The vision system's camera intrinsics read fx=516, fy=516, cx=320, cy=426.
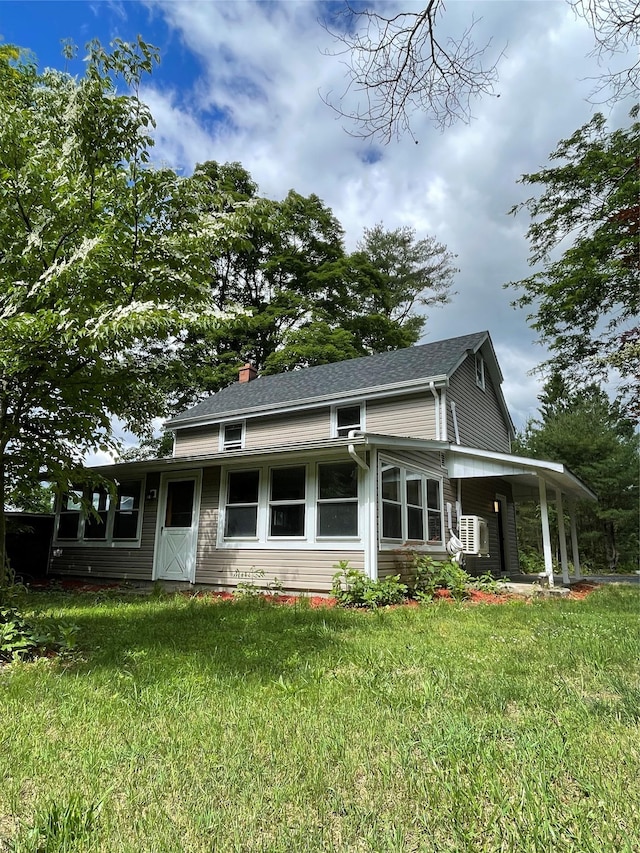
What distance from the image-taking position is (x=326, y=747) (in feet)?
9.17

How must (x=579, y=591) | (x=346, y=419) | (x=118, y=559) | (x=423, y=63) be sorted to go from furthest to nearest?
1. (x=346, y=419)
2. (x=118, y=559)
3. (x=579, y=591)
4. (x=423, y=63)

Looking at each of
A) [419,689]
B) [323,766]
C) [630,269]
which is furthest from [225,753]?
[630,269]

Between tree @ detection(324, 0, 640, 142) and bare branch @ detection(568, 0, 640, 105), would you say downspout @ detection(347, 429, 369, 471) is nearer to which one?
tree @ detection(324, 0, 640, 142)

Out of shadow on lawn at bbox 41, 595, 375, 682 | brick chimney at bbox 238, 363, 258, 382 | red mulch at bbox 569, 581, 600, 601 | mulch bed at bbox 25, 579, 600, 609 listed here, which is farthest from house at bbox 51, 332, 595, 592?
brick chimney at bbox 238, 363, 258, 382

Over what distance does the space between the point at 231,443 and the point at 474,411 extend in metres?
7.16

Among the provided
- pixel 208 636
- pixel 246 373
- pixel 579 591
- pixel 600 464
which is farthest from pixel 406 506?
pixel 600 464

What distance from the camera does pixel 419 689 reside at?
12.4 ft

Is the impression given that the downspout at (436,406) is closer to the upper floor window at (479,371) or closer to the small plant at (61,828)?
the upper floor window at (479,371)

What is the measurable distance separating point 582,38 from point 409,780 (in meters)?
4.36

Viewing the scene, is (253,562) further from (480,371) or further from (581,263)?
(581,263)

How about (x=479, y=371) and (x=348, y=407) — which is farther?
(x=479, y=371)

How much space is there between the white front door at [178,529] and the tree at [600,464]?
51.6 feet

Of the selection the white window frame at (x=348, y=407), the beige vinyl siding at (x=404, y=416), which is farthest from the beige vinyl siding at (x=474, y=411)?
A: the white window frame at (x=348, y=407)

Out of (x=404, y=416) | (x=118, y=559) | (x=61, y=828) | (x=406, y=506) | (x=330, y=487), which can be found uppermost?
(x=404, y=416)
